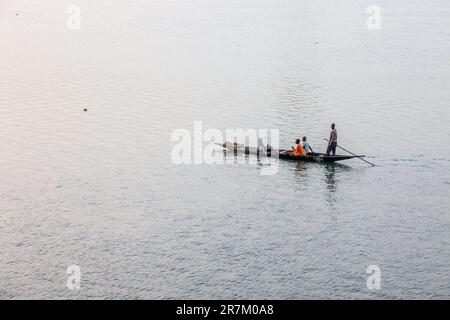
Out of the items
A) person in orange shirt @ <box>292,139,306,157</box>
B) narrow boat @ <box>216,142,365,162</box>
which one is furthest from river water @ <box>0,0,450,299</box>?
person in orange shirt @ <box>292,139,306,157</box>

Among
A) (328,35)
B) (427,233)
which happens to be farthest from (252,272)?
(328,35)

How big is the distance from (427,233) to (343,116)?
2088 centimetres

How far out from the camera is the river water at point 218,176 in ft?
78.4

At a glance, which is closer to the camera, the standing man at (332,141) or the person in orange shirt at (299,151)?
the standing man at (332,141)

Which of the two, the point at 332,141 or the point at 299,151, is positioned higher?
the point at 332,141

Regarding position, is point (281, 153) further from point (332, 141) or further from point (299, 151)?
point (332, 141)

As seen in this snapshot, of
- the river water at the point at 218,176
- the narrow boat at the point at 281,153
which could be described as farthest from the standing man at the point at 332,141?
the river water at the point at 218,176

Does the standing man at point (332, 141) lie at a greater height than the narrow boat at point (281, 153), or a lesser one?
greater

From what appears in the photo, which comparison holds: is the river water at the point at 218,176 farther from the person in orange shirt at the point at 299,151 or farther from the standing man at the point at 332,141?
the standing man at the point at 332,141

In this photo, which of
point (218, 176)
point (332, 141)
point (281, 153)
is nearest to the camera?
point (218, 176)

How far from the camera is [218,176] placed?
33781mm

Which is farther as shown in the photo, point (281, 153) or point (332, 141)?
point (281, 153)

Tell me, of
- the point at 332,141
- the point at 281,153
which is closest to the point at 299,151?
the point at 281,153

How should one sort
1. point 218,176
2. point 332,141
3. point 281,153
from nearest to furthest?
point 218,176, point 332,141, point 281,153
